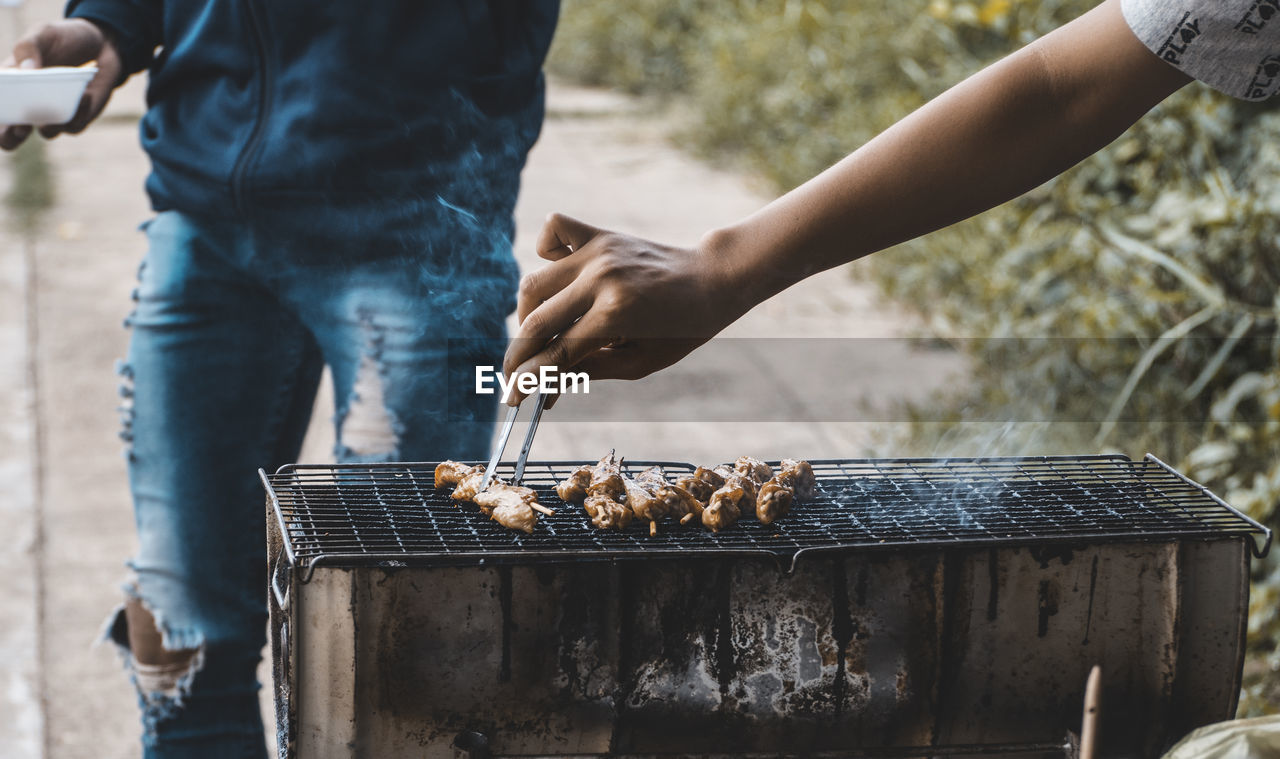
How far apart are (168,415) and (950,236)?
439 centimetres

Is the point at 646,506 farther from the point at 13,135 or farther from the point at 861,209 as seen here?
the point at 13,135

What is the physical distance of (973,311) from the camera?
586 cm

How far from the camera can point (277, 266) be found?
2.51 meters

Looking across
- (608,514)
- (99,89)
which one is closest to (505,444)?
(608,514)

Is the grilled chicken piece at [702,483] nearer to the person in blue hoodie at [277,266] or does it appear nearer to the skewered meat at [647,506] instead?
the skewered meat at [647,506]

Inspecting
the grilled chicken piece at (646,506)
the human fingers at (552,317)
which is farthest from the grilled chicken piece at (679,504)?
the human fingers at (552,317)

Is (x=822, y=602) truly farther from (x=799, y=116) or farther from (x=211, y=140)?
(x=799, y=116)

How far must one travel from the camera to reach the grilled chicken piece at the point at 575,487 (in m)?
2.23

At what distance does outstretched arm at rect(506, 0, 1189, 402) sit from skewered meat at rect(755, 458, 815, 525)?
0.40 m

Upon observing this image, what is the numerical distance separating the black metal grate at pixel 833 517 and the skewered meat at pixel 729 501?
0.06 ft

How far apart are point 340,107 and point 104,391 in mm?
3661

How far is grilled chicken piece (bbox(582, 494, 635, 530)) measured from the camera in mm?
2088

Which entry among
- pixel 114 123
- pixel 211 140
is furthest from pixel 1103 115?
pixel 114 123

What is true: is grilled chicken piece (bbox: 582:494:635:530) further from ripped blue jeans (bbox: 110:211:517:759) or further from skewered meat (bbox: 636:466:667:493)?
ripped blue jeans (bbox: 110:211:517:759)
